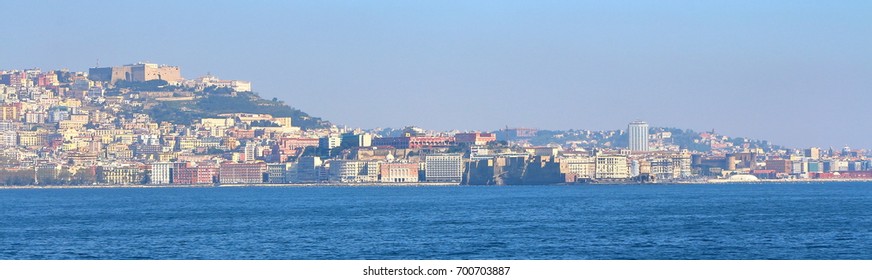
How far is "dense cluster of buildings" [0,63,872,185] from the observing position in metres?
123

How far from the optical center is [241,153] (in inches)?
5738

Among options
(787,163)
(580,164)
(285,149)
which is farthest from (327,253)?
(787,163)

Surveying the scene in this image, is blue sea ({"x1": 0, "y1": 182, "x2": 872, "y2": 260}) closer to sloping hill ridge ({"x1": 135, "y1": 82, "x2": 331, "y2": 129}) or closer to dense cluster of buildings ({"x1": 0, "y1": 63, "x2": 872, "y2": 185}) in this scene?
dense cluster of buildings ({"x1": 0, "y1": 63, "x2": 872, "y2": 185})

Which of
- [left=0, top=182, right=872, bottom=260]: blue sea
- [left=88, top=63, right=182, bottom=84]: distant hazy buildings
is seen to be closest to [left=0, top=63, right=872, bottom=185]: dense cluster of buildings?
[left=88, top=63, right=182, bottom=84]: distant hazy buildings

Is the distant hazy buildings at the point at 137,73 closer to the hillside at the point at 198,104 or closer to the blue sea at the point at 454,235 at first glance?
the hillside at the point at 198,104

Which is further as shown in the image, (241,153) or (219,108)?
(219,108)

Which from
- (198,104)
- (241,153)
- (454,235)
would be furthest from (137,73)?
(454,235)

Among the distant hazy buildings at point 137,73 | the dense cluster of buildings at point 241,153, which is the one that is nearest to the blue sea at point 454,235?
the dense cluster of buildings at point 241,153

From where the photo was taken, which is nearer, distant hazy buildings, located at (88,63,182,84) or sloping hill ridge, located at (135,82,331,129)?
sloping hill ridge, located at (135,82,331,129)

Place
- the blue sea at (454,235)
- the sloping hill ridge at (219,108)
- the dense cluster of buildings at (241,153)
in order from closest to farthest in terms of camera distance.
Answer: the blue sea at (454,235)
the dense cluster of buildings at (241,153)
the sloping hill ridge at (219,108)

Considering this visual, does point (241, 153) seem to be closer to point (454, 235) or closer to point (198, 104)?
point (198, 104)

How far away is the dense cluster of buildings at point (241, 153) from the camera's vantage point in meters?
123

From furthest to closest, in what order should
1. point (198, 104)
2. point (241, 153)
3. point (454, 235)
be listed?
point (198, 104) < point (241, 153) < point (454, 235)

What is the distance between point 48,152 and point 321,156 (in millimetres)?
25398
